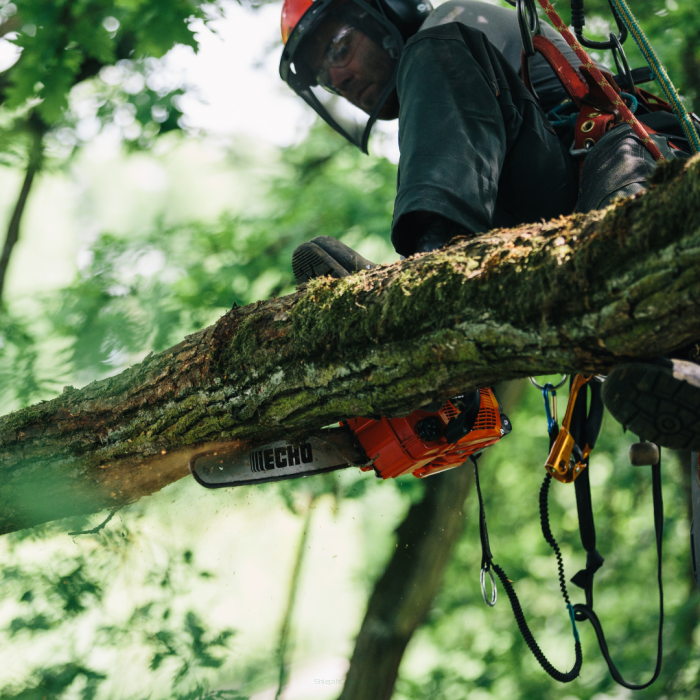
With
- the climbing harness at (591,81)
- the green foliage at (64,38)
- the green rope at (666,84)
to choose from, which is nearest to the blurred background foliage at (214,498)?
the green foliage at (64,38)

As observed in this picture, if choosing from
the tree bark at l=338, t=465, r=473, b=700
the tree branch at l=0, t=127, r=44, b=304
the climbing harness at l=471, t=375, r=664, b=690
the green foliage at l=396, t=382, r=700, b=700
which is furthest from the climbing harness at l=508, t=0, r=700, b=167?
the tree branch at l=0, t=127, r=44, b=304

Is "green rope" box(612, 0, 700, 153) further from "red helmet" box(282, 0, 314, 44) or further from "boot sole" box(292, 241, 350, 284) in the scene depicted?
"red helmet" box(282, 0, 314, 44)

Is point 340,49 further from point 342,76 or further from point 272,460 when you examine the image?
point 272,460

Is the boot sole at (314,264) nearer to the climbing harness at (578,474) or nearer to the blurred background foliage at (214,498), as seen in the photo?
the climbing harness at (578,474)

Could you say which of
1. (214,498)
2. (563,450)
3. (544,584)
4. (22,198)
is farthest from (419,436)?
(544,584)

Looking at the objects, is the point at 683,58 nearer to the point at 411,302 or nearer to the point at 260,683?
the point at 411,302

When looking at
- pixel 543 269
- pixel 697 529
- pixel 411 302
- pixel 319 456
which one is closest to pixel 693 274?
pixel 543 269

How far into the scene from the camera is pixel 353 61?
2.60m

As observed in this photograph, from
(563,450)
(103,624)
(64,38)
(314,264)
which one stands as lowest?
(103,624)

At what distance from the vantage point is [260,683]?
380cm

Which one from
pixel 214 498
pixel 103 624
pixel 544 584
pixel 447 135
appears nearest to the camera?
pixel 447 135

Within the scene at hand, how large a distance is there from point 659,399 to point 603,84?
3.49 feet

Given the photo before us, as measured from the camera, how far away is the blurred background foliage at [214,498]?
126 inches

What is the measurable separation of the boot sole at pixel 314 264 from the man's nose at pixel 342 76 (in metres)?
1.29
